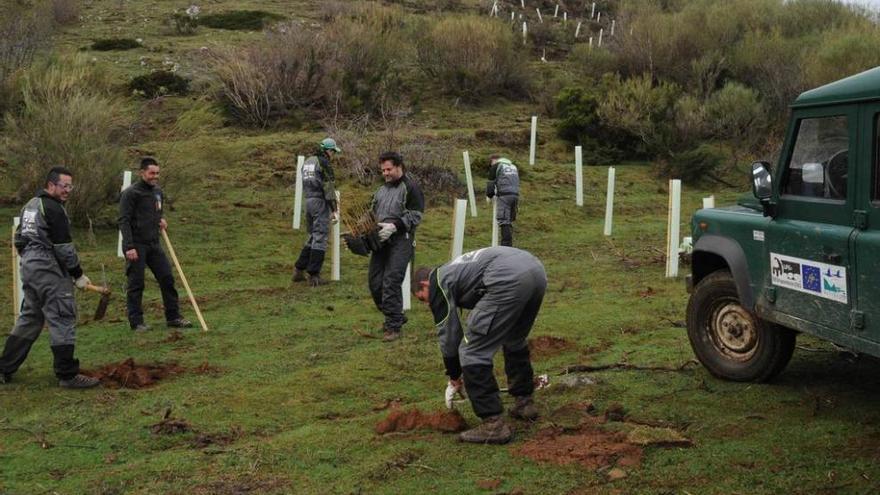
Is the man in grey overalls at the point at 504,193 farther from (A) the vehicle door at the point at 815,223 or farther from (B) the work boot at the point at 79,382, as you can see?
(A) the vehicle door at the point at 815,223

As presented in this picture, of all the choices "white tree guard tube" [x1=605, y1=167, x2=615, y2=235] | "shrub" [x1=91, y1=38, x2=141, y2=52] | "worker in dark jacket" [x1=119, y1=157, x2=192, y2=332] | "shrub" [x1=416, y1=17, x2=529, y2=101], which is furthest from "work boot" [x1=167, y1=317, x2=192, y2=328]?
"shrub" [x1=91, y1=38, x2=141, y2=52]

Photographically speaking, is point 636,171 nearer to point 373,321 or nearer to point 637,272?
point 637,272

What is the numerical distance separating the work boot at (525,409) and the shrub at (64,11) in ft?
97.6

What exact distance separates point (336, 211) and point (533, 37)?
86.9 ft

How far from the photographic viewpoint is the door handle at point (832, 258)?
5746 millimetres

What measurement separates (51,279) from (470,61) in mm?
Result: 21022

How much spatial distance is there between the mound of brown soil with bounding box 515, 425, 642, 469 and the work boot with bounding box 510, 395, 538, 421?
0.88ft

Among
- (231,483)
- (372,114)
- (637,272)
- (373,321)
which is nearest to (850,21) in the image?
(372,114)

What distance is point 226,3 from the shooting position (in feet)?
122

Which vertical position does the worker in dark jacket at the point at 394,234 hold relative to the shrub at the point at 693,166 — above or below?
below

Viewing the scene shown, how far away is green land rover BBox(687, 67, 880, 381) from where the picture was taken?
5.60 meters

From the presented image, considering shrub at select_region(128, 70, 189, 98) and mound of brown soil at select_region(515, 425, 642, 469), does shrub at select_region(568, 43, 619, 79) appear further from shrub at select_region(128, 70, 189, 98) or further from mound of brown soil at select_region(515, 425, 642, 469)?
mound of brown soil at select_region(515, 425, 642, 469)

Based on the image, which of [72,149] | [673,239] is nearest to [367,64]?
[72,149]

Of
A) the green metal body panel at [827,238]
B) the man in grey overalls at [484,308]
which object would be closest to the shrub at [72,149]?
the man in grey overalls at [484,308]
